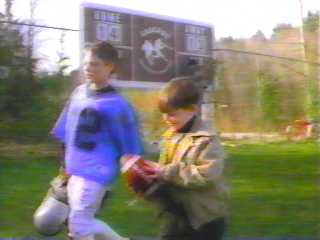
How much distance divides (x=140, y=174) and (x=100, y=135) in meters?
0.68

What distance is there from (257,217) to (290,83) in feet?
33.3

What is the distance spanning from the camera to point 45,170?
12.6 metres

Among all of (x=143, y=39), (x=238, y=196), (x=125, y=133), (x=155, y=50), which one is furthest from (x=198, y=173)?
(x=238, y=196)

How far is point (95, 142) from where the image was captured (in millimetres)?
5469

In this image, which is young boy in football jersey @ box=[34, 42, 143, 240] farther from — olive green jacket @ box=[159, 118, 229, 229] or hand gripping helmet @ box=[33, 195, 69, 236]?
olive green jacket @ box=[159, 118, 229, 229]

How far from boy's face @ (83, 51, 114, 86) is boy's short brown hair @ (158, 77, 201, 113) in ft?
2.74

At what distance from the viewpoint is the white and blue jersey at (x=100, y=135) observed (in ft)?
17.9

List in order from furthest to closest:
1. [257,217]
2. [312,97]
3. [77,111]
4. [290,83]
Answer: [290,83]
[312,97]
[257,217]
[77,111]

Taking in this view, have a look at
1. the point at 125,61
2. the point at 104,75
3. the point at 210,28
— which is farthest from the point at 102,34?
the point at 104,75

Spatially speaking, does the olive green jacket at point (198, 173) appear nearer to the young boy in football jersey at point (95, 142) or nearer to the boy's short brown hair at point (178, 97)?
the boy's short brown hair at point (178, 97)

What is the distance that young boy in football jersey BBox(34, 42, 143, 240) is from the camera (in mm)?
5457

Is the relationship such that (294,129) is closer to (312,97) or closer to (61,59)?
(312,97)

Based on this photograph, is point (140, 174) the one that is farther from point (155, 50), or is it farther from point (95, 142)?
point (155, 50)

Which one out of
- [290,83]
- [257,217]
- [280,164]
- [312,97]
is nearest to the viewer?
[257,217]
